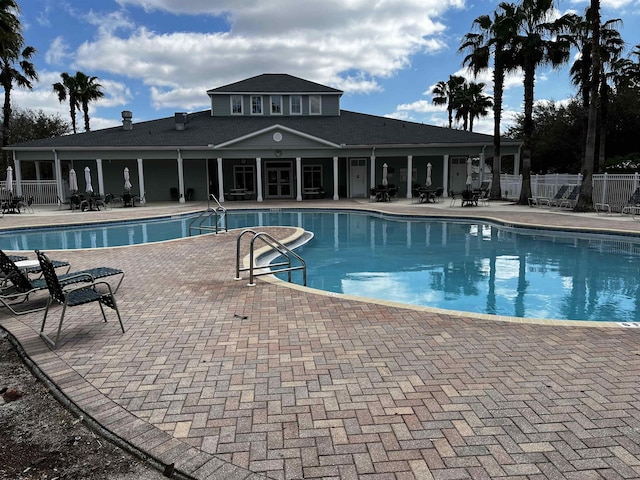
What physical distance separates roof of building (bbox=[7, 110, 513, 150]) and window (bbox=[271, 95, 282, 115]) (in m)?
0.49

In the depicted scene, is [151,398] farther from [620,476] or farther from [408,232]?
[408,232]

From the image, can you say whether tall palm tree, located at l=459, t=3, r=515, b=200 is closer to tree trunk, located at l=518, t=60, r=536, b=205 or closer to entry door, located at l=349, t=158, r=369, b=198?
tree trunk, located at l=518, t=60, r=536, b=205

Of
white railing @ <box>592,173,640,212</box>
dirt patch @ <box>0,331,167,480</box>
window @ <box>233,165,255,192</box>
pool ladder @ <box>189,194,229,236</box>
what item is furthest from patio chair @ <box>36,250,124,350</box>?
window @ <box>233,165,255,192</box>

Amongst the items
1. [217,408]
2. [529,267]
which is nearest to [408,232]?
[529,267]

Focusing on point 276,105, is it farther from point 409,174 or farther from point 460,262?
point 460,262

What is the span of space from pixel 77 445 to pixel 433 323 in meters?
3.61

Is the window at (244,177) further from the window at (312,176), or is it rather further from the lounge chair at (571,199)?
the lounge chair at (571,199)

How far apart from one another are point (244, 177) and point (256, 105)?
5.32 metres

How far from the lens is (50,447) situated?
2.87 m

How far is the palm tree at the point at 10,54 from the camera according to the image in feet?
68.0

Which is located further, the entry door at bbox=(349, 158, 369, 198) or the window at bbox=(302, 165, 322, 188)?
the window at bbox=(302, 165, 322, 188)

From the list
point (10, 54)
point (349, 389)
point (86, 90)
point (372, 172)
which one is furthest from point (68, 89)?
point (349, 389)

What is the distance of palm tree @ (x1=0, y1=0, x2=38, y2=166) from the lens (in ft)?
68.0

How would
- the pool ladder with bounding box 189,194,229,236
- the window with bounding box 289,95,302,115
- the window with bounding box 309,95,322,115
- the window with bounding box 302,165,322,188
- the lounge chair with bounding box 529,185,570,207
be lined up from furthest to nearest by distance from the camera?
1. the window with bounding box 309,95,322,115
2. the window with bounding box 289,95,302,115
3. the window with bounding box 302,165,322,188
4. the lounge chair with bounding box 529,185,570,207
5. the pool ladder with bounding box 189,194,229,236
